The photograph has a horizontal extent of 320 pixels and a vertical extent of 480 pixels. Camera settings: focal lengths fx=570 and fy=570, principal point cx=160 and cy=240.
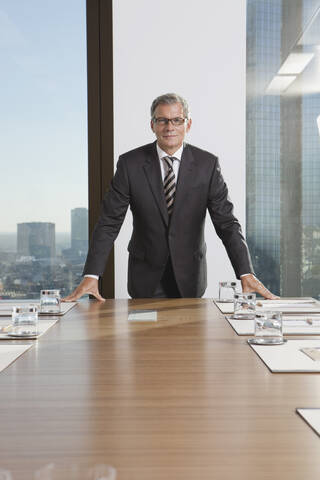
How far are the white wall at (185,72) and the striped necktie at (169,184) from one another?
1270 mm

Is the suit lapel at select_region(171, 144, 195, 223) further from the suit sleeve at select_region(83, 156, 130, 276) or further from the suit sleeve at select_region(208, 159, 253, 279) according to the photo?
the suit sleeve at select_region(83, 156, 130, 276)

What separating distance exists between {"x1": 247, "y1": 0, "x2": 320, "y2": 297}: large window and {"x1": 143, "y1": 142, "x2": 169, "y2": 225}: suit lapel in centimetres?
165

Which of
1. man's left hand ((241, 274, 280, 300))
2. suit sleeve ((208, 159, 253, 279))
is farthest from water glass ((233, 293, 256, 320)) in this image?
suit sleeve ((208, 159, 253, 279))

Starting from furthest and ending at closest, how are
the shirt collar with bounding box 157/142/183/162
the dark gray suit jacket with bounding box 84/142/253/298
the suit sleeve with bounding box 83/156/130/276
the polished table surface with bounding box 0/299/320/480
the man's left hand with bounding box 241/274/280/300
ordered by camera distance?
the shirt collar with bounding box 157/142/183/162 → the dark gray suit jacket with bounding box 84/142/253/298 → the suit sleeve with bounding box 83/156/130/276 → the man's left hand with bounding box 241/274/280/300 → the polished table surface with bounding box 0/299/320/480

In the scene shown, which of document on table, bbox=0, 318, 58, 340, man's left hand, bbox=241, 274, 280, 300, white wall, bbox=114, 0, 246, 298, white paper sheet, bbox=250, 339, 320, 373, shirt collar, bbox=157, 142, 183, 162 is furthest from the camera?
white wall, bbox=114, 0, 246, 298

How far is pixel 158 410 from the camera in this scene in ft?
3.36

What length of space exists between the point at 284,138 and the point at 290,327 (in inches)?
124

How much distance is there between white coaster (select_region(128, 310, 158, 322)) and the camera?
2.08m

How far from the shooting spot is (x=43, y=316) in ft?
7.28

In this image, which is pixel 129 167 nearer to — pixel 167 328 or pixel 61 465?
pixel 167 328

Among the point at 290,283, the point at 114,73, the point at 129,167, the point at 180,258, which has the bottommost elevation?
the point at 290,283

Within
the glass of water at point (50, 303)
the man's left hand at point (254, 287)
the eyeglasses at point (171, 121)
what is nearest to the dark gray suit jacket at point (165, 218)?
the eyeglasses at point (171, 121)

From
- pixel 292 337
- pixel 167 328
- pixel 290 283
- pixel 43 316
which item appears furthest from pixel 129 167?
pixel 290 283

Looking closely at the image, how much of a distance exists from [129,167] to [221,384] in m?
2.19
